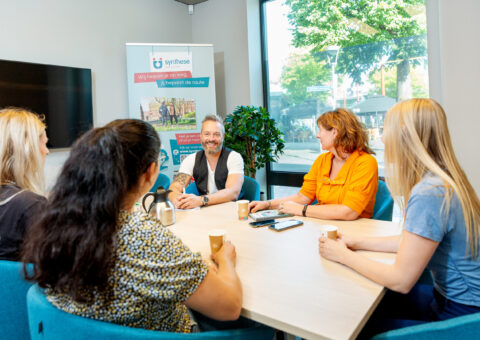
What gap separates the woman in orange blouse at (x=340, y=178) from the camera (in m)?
1.92

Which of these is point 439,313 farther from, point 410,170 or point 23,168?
point 23,168

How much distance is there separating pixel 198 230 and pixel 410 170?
1.07 m

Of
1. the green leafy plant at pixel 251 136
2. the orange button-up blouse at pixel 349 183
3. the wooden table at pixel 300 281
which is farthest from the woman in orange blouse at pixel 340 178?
the green leafy plant at pixel 251 136

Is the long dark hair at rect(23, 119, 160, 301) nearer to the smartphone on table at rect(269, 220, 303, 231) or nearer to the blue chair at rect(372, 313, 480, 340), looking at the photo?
the blue chair at rect(372, 313, 480, 340)

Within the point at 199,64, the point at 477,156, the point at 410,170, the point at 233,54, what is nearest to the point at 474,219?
the point at 410,170

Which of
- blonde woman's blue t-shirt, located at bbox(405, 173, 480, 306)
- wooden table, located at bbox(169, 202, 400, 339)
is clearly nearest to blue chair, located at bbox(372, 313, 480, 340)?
wooden table, located at bbox(169, 202, 400, 339)

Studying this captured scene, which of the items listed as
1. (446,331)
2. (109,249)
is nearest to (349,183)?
(446,331)

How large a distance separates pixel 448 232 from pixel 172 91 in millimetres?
3651

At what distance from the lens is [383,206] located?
2139 mm

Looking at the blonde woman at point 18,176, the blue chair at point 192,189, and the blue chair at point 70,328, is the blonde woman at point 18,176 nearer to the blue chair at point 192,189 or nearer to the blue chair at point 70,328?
the blue chair at point 70,328

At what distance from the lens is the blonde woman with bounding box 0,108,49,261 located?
1325mm

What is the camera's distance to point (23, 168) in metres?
1.52

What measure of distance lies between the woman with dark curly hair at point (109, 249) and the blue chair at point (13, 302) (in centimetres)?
27

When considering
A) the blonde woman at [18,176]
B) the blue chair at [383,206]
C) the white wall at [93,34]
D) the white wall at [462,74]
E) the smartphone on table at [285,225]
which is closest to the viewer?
the blonde woman at [18,176]
